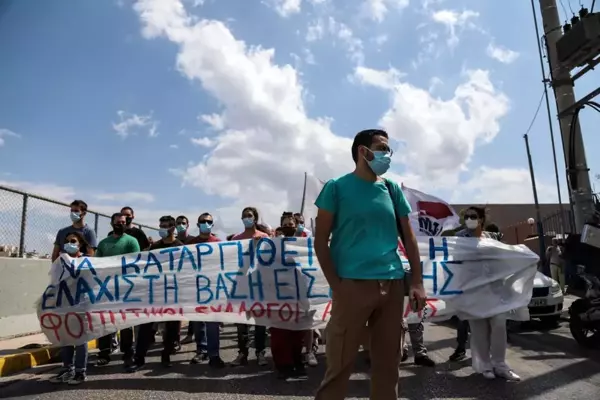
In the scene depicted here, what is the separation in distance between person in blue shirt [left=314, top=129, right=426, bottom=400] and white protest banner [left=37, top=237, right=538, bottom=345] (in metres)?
2.23

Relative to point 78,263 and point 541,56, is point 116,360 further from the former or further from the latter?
point 541,56

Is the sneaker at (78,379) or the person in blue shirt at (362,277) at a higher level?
the person in blue shirt at (362,277)

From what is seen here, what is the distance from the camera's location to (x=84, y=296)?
5.71m

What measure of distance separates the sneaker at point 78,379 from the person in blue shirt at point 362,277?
3.21 meters

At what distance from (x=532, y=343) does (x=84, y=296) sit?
5.75 meters

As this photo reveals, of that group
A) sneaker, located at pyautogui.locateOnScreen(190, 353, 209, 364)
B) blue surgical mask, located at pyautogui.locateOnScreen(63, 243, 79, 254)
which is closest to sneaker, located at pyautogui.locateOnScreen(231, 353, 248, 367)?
sneaker, located at pyautogui.locateOnScreen(190, 353, 209, 364)

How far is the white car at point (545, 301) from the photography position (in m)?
8.09

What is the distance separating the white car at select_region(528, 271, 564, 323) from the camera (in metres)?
8.09

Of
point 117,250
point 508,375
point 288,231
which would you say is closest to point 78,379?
point 117,250

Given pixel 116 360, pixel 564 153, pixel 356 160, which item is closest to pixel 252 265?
pixel 116 360

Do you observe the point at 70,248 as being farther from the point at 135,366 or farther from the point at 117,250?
the point at 135,366

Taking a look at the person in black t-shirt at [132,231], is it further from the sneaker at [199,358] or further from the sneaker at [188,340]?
the sneaker at [199,358]

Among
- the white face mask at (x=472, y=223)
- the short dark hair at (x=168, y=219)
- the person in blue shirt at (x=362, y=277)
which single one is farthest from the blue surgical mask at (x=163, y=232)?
the person in blue shirt at (x=362, y=277)

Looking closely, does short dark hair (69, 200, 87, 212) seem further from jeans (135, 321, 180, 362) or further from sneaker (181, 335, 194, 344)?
sneaker (181, 335, 194, 344)
